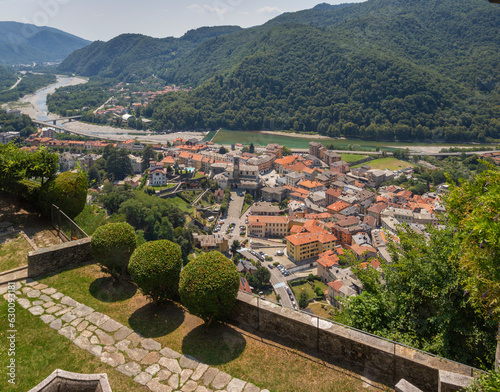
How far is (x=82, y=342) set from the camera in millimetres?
4445

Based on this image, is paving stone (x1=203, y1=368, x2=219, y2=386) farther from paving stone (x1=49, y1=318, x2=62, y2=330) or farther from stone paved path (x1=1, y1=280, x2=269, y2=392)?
paving stone (x1=49, y1=318, x2=62, y2=330)

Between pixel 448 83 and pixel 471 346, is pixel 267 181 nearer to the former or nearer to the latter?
pixel 471 346

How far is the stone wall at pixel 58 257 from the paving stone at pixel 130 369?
2.86 metres

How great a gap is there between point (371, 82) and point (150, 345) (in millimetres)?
81373

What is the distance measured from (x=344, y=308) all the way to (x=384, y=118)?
70411 mm

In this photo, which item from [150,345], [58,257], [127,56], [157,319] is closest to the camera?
[150,345]

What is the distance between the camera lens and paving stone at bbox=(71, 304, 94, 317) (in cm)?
502

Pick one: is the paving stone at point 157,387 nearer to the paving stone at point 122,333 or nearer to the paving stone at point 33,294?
the paving stone at point 122,333

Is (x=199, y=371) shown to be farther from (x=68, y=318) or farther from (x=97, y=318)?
(x=68, y=318)

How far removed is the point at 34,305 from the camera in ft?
16.8

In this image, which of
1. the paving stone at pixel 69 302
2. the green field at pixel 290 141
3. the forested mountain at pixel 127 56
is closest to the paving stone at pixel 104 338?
the paving stone at pixel 69 302

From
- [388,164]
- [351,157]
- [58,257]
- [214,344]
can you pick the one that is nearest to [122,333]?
[214,344]

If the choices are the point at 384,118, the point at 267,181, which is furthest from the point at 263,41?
the point at 267,181

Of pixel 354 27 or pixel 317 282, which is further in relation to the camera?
pixel 354 27
